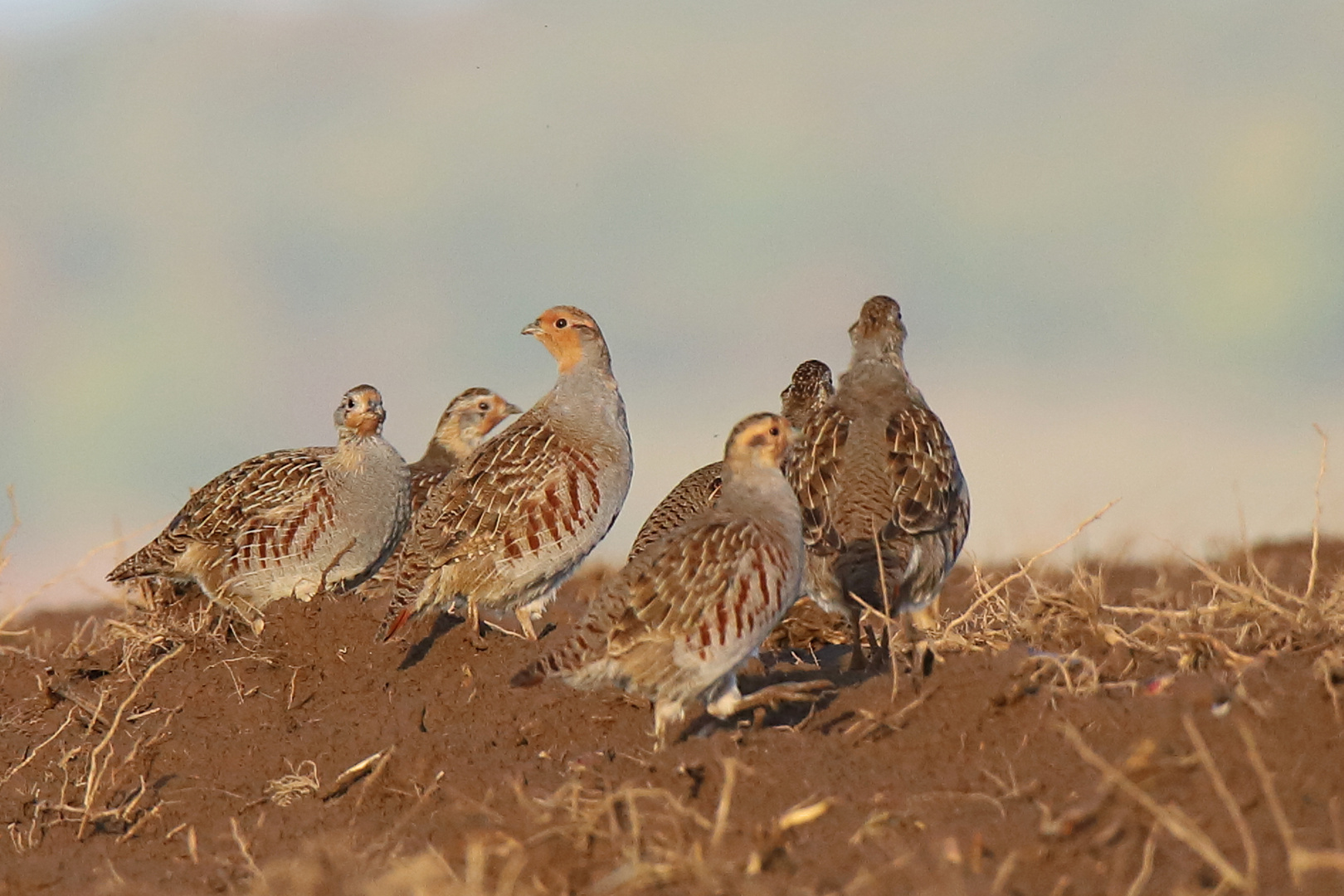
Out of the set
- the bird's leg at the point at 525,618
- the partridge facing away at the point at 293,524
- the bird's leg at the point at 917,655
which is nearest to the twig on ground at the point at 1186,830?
the bird's leg at the point at 917,655

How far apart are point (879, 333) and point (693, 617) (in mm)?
2623

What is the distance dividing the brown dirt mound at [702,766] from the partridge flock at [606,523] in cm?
27

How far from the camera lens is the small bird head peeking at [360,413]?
873cm

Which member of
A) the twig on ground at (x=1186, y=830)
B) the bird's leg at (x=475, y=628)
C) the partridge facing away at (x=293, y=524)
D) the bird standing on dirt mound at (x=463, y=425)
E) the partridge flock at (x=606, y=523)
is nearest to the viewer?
the twig on ground at (x=1186, y=830)

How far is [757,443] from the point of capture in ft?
19.0

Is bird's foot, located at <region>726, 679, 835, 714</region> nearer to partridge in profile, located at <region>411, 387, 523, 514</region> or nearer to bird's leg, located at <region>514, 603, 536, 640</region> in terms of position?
bird's leg, located at <region>514, 603, 536, 640</region>

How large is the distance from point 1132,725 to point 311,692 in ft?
12.4

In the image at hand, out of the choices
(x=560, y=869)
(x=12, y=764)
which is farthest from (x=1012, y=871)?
(x=12, y=764)

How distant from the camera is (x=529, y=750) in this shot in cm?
598

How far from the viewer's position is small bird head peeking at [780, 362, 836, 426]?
8.12 metres

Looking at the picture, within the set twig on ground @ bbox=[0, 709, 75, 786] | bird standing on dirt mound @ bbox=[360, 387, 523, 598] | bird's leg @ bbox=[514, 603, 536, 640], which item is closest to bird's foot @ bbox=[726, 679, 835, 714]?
bird's leg @ bbox=[514, 603, 536, 640]

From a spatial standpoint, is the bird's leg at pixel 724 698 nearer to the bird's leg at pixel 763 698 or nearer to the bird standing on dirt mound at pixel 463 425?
the bird's leg at pixel 763 698

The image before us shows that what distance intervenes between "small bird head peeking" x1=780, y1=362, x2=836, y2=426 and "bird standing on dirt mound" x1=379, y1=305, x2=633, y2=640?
0.86 metres

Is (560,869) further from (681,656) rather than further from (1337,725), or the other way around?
(1337,725)
